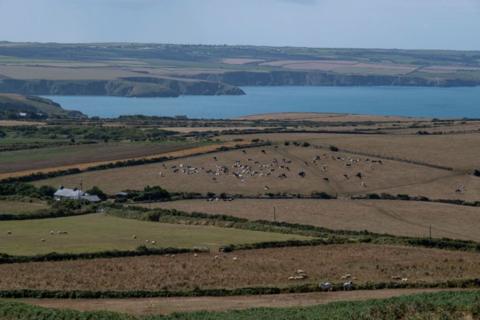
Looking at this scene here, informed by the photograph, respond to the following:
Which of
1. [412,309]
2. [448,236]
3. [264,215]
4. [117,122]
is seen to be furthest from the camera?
[117,122]

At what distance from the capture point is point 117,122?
93188 millimetres

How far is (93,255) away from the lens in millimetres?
30922

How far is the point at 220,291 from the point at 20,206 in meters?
19.1

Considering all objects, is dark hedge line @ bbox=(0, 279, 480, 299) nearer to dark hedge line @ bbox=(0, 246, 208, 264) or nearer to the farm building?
dark hedge line @ bbox=(0, 246, 208, 264)

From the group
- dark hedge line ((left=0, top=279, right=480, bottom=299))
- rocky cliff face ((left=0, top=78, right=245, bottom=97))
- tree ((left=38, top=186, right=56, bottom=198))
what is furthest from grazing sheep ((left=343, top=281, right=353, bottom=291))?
rocky cliff face ((left=0, top=78, right=245, bottom=97))

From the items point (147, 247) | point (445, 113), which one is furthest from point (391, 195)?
point (445, 113)

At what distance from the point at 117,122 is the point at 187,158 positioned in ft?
114

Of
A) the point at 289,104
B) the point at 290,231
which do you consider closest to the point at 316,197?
the point at 290,231

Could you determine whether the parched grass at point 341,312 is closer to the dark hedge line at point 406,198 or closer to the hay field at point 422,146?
the dark hedge line at point 406,198

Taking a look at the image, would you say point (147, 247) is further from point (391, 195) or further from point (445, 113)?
point (445, 113)

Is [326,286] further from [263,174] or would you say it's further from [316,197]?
[263,174]

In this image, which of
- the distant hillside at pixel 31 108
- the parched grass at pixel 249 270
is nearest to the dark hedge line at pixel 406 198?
the parched grass at pixel 249 270

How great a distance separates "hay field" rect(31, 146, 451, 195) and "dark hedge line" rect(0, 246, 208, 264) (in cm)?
1774

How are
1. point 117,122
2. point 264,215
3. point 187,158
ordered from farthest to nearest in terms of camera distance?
point 117,122 → point 187,158 → point 264,215
